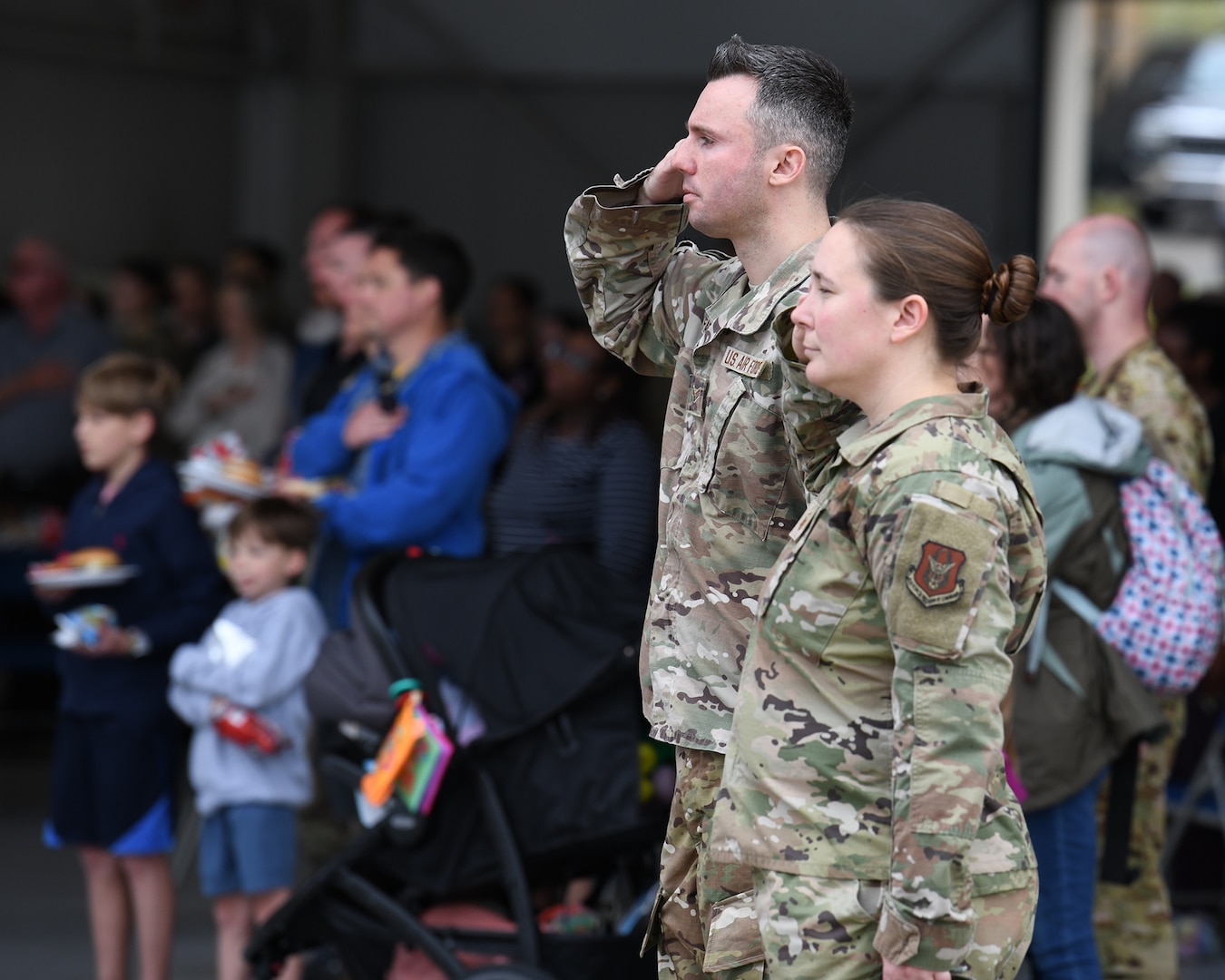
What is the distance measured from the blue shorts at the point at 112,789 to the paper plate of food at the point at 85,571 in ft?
0.98

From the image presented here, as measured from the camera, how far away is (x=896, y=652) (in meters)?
1.70

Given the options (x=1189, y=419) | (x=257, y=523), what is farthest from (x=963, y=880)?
(x=257, y=523)

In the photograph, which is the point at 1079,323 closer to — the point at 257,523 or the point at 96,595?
the point at 257,523

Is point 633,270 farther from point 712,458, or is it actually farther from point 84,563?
point 84,563

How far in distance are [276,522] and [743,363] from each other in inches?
67.1

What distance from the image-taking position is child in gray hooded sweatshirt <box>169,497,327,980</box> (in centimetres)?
327

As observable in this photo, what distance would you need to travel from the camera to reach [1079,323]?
3369 millimetres

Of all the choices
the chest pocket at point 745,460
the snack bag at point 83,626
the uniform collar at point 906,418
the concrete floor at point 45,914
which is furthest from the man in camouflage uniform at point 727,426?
the snack bag at point 83,626

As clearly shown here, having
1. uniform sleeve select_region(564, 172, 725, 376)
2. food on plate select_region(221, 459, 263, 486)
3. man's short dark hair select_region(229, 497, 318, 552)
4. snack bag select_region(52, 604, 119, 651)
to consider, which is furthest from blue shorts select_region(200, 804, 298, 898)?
uniform sleeve select_region(564, 172, 725, 376)

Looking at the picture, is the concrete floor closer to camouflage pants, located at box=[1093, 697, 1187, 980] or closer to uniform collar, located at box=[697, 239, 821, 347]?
camouflage pants, located at box=[1093, 697, 1187, 980]

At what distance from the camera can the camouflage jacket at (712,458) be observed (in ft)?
6.65

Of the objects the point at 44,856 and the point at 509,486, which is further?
the point at 44,856

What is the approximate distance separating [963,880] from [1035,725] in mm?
1163

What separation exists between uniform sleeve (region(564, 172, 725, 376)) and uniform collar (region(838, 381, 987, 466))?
0.49 m
